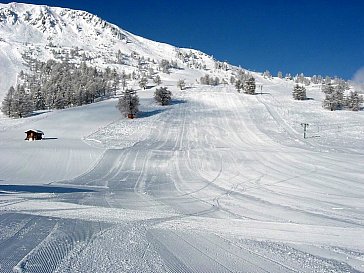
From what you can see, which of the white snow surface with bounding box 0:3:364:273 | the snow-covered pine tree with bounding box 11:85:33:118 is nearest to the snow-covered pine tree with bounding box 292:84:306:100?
the white snow surface with bounding box 0:3:364:273

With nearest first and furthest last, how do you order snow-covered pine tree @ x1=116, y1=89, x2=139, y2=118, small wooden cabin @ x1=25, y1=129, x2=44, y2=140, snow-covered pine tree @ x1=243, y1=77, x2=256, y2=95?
1. small wooden cabin @ x1=25, y1=129, x2=44, y2=140
2. snow-covered pine tree @ x1=116, y1=89, x2=139, y2=118
3. snow-covered pine tree @ x1=243, y1=77, x2=256, y2=95

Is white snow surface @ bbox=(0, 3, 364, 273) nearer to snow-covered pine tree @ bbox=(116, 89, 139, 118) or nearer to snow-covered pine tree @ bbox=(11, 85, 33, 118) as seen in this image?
snow-covered pine tree @ bbox=(116, 89, 139, 118)

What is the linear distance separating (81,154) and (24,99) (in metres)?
70.9

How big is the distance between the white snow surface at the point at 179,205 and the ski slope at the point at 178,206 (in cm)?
5

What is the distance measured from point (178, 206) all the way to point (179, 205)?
36cm

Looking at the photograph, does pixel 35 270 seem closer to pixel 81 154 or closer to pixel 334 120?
pixel 81 154

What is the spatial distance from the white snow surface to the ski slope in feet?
0.17

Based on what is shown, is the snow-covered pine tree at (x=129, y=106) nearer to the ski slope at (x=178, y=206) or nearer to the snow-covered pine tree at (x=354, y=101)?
the ski slope at (x=178, y=206)

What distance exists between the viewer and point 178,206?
16.5 meters

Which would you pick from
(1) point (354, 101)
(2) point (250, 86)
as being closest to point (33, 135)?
(1) point (354, 101)

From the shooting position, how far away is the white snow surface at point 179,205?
27.5 feet

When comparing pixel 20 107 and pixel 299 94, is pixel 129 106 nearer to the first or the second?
pixel 20 107

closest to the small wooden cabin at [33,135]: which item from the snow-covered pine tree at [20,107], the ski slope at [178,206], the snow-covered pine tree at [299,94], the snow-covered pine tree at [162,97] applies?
the ski slope at [178,206]

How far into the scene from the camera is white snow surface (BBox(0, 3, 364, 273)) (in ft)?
27.5
